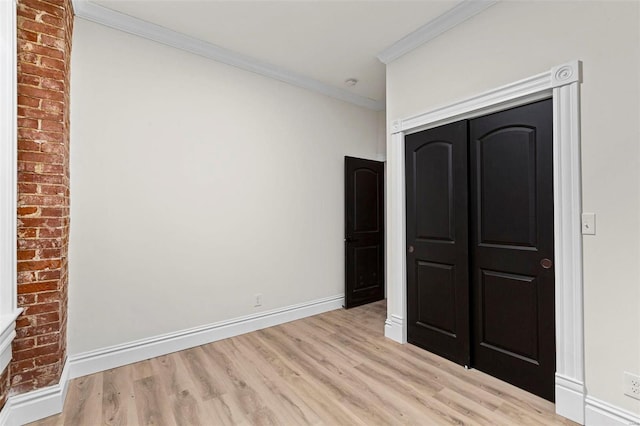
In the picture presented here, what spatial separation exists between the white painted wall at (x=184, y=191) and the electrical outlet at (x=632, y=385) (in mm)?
2830

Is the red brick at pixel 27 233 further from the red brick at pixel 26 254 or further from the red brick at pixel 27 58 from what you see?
the red brick at pixel 27 58

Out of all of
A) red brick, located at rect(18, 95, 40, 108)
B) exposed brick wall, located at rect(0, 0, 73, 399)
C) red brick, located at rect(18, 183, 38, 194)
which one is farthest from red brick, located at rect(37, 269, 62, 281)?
red brick, located at rect(18, 95, 40, 108)

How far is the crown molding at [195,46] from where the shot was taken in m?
2.46

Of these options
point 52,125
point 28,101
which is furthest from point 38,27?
point 52,125

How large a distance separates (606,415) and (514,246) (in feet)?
3.47

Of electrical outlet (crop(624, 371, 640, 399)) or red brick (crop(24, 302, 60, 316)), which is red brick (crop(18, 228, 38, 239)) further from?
electrical outlet (crop(624, 371, 640, 399))

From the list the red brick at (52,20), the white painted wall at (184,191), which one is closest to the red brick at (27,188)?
the white painted wall at (184,191)

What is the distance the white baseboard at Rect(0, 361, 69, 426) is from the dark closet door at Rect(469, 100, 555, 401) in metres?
3.03

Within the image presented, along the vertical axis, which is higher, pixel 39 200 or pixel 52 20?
pixel 52 20

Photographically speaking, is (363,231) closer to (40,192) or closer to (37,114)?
(40,192)

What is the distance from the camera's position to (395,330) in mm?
3037

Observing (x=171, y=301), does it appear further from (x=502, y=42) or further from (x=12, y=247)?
(x=502, y=42)

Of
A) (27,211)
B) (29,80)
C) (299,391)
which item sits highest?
(29,80)

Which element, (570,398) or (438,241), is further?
(438,241)
